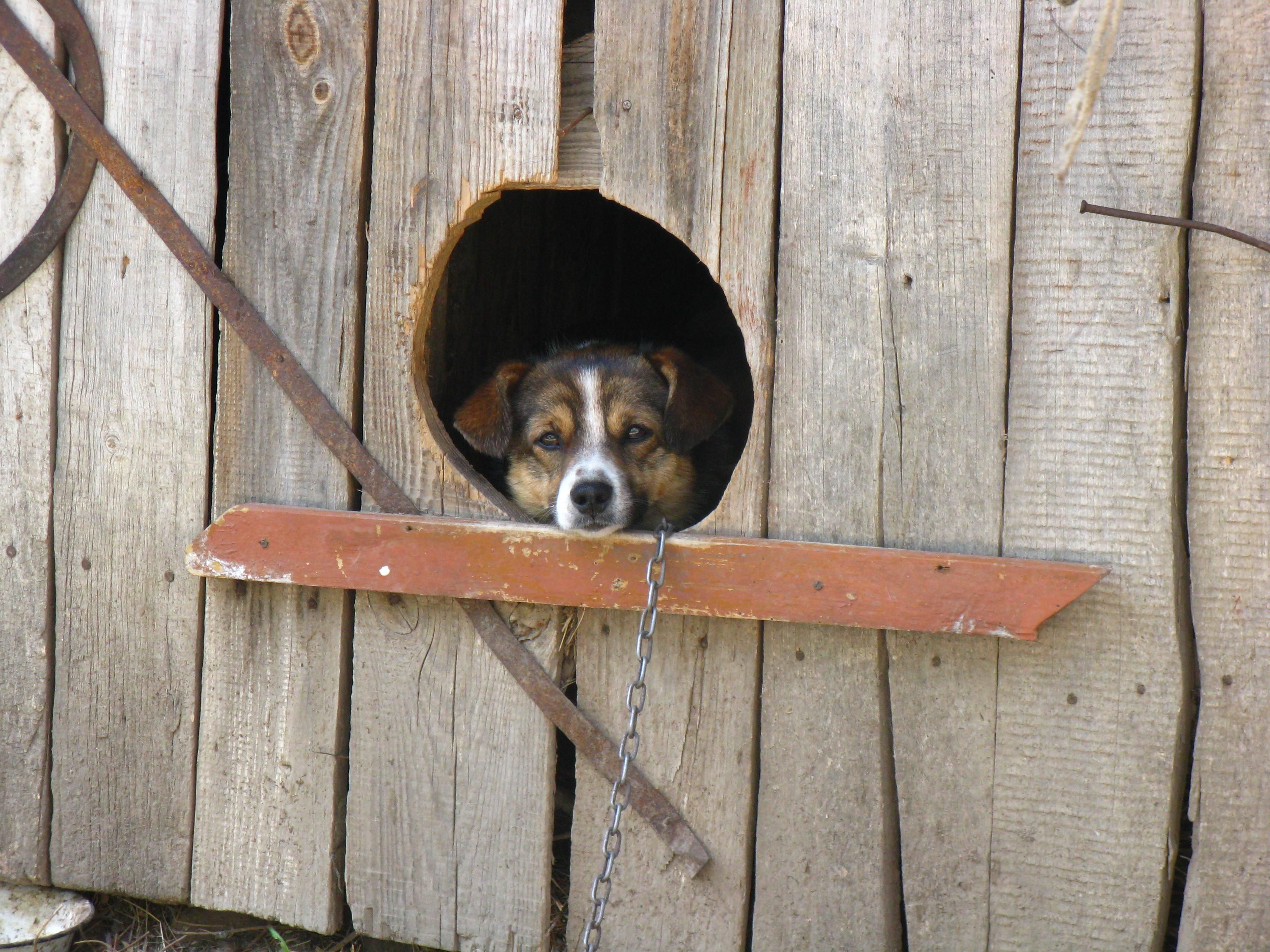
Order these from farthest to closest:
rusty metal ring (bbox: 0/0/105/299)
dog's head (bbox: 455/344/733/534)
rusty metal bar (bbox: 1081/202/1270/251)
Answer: dog's head (bbox: 455/344/733/534), rusty metal ring (bbox: 0/0/105/299), rusty metal bar (bbox: 1081/202/1270/251)

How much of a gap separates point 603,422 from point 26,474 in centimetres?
180

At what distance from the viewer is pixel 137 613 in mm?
3146

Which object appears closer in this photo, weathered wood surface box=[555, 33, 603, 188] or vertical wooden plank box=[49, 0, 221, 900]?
weathered wood surface box=[555, 33, 603, 188]

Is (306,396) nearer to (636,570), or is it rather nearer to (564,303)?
(636,570)

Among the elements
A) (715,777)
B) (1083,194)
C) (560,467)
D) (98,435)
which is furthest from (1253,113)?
(98,435)

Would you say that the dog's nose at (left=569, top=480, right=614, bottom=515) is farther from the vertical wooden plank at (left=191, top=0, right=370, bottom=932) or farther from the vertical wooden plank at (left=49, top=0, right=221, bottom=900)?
the vertical wooden plank at (left=49, top=0, right=221, bottom=900)

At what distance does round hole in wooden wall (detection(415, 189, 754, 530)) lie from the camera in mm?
4039

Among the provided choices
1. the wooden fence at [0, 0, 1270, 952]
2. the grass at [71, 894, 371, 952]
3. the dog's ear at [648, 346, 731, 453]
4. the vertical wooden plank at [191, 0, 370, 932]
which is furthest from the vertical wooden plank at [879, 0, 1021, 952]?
the grass at [71, 894, 371, 952]

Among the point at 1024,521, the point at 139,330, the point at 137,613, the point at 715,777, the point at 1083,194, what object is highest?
the point at 1083,194

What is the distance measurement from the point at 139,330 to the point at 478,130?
1.16 metres

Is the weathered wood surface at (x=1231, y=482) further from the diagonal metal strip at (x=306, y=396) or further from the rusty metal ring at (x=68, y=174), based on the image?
the rusty metal ring at (x=68, y=174)

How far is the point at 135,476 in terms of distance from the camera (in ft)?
10.2

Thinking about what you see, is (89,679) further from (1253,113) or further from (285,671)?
(1253,113)

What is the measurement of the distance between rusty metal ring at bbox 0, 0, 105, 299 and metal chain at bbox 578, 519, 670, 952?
1946 mm
